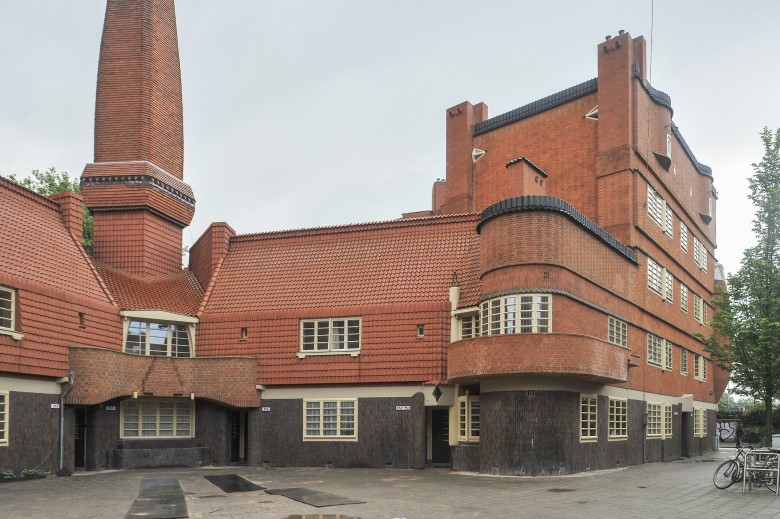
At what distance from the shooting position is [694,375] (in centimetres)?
4122

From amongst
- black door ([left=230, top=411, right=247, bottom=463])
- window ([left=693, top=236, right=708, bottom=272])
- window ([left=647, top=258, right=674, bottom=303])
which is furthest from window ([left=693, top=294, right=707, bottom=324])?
black door ([left=230, top=411, right=247, bottom=463])

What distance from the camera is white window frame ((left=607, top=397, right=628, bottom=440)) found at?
28125 mm

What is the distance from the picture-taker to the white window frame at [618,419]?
2812 cm

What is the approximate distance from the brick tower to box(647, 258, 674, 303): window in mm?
20084

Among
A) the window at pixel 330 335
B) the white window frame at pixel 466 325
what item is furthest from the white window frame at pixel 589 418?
the window at pixel 330 335

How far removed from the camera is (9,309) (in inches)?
899

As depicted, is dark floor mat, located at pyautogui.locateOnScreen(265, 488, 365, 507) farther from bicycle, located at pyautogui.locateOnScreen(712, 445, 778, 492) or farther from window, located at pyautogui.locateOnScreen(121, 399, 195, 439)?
window, located at pyautogui.locateOnScreen(121, 399, 195, 439)

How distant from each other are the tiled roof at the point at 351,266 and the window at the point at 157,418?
3983 mm

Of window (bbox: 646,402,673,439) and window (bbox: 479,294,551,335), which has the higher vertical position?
window (bbox: 479,294,551,335)

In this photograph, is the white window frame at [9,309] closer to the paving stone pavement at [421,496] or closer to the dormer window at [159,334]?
the paving stone pavement at [421,496]

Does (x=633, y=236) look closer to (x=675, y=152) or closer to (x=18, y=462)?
(x=675, y=152)

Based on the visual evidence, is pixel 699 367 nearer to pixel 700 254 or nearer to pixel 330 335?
pixel 700 254

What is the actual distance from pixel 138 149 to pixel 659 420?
81.7 ft

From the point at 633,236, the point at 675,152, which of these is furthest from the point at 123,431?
the point at 675,152
